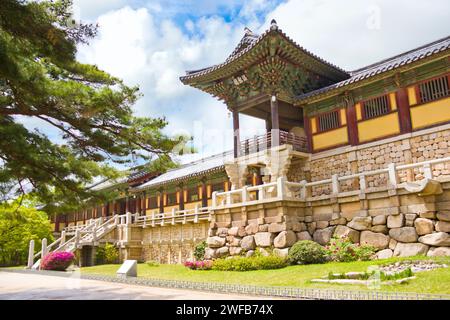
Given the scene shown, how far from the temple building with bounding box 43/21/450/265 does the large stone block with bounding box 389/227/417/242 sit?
36 millimetres

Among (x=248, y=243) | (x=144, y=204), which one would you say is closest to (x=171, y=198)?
(x=144, y=204)

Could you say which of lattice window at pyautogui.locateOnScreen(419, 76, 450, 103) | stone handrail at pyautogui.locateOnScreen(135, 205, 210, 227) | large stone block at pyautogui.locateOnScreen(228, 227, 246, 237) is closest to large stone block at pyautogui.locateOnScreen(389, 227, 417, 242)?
lattice window at pyautogui.locateOnScreen(419, 76, 450, 103)

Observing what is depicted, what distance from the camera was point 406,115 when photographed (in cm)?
1709

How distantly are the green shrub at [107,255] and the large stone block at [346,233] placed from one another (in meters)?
18.1

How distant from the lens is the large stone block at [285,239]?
16.2 meters

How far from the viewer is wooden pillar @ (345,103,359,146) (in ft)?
61.6

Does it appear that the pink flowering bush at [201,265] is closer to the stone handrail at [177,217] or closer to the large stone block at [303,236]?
the large stone block at [303,236]

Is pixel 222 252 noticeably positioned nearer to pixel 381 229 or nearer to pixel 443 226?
pixel 381 229

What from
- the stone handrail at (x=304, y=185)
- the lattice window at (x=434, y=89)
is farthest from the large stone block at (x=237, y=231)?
the lattice window at (x=434, y=89)

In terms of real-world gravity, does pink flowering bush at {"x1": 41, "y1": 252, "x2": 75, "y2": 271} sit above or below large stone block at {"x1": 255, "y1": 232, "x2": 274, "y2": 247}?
below

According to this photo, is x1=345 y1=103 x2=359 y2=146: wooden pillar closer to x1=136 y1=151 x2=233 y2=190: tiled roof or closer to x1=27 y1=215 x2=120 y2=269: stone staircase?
x1=136 y1=151 x2=233 y2=190: tiled roof

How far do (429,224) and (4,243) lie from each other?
98.2 feet

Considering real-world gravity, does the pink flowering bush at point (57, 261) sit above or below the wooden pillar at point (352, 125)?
below

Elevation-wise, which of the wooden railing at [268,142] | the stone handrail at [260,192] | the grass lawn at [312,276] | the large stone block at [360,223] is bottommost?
the grass lawn at [312,276]
